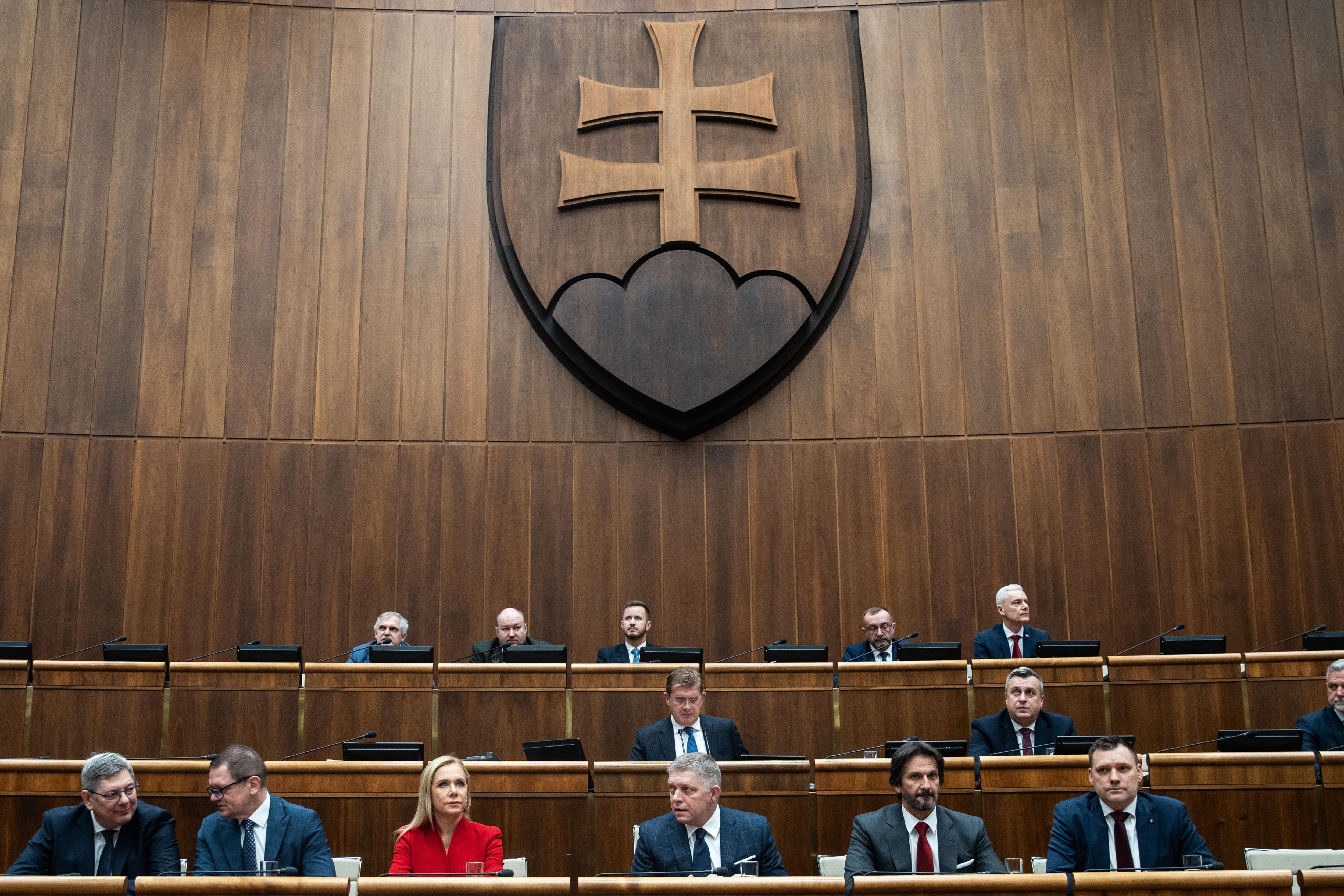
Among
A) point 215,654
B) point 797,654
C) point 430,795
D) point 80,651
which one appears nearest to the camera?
point 430,795

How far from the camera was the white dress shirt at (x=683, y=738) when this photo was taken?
12.5 ft

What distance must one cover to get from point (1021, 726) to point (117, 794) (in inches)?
102

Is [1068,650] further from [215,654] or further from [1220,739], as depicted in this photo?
[215,654]

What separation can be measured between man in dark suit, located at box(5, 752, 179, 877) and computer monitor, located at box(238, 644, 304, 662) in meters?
1.42

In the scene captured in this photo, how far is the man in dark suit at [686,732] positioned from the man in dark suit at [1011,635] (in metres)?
1.36

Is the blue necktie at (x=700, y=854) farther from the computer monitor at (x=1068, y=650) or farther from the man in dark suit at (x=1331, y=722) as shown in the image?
the man in dark suit at (x=1331, y=722)

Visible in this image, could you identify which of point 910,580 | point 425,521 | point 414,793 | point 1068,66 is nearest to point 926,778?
point 414,793

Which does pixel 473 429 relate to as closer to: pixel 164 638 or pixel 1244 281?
pixel 164 638

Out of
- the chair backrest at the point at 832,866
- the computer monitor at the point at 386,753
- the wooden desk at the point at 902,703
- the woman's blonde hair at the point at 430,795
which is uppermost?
the wooden desk at the point at 902,703

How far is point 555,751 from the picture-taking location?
3.51 metres

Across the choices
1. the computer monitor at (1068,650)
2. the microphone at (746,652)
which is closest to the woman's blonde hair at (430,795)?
the computer monitor at (1068,650)

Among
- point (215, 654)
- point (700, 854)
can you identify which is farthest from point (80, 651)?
point (700, 854)

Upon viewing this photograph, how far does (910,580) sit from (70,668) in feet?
11.6

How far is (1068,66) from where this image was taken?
19.7 feet
